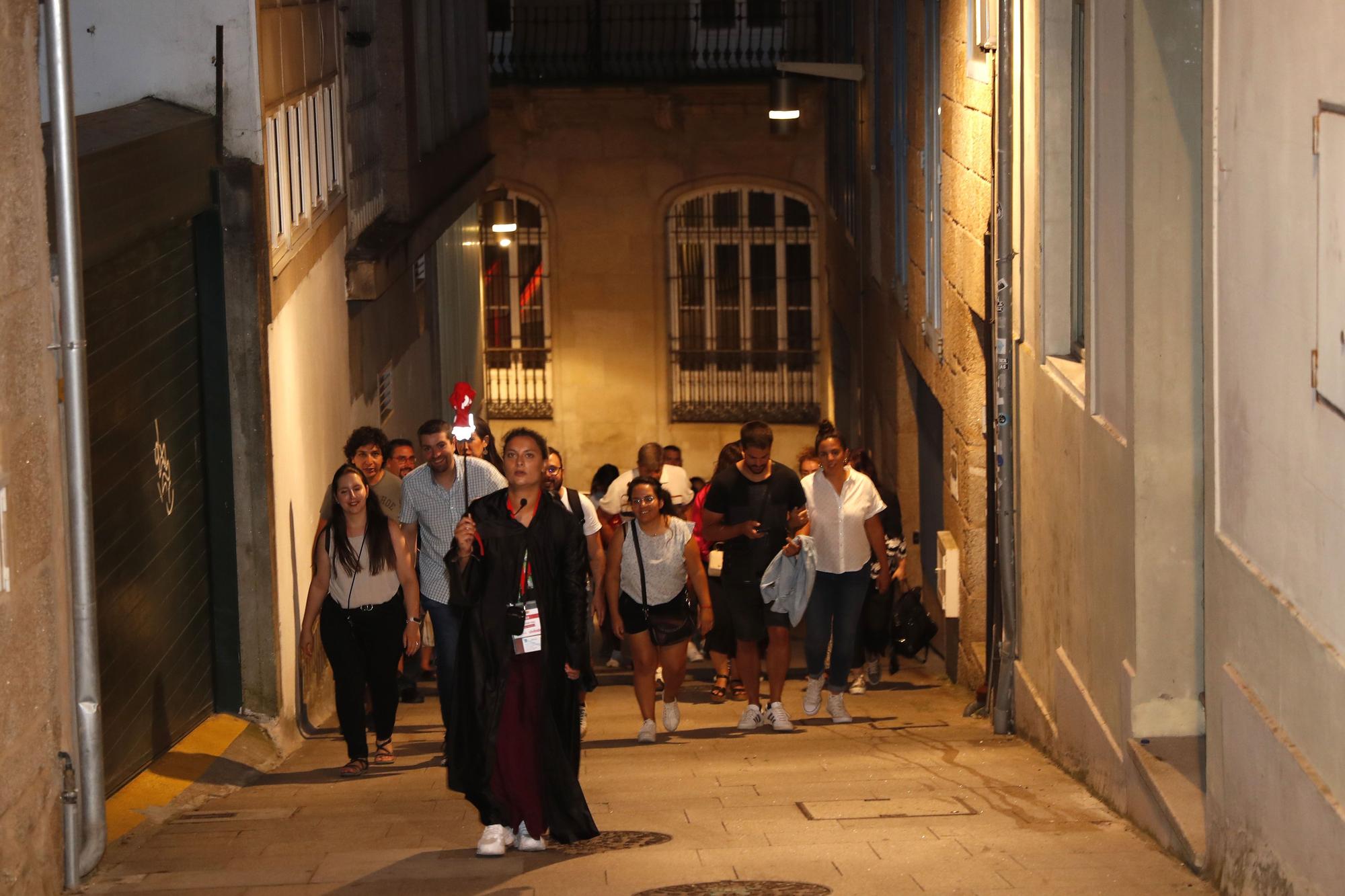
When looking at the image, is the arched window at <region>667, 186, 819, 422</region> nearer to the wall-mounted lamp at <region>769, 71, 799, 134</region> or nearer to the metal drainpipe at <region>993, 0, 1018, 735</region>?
the wall-mounted lamp at <region>769, 71, 799, 134</region>

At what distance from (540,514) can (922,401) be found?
983 cm

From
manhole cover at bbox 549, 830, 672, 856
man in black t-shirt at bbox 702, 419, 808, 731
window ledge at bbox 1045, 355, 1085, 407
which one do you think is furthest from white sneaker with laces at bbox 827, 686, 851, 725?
manhole cover at bbox 549, 830, 672, 856

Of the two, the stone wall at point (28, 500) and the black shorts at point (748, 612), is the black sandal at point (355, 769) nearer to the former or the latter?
the black shorts at point (748, 612)

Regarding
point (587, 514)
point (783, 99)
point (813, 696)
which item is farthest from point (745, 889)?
point (783, 99)

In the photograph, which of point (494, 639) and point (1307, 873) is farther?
point (494, 639)

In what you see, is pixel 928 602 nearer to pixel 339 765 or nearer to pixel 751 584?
pixel 751 584

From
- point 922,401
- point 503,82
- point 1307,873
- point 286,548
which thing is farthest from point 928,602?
point 503,82

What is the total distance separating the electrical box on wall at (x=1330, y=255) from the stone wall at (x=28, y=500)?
392 centimetres

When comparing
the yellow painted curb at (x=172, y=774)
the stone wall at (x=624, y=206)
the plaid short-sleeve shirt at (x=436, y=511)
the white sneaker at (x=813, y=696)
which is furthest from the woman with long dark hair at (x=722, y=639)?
the stone wall at (x=624, y=206)

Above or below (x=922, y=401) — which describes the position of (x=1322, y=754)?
above

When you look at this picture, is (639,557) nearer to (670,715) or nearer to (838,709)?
(670,715)

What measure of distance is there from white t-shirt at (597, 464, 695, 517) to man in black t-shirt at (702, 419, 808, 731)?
233 centimetres

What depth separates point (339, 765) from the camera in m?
10.1

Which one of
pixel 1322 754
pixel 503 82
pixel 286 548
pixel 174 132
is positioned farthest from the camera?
pixel 503 82
